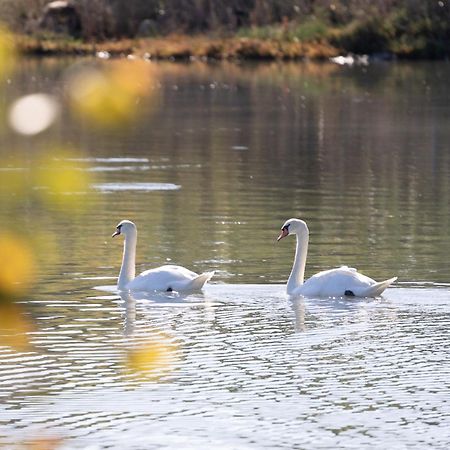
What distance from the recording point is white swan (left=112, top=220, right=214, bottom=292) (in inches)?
547

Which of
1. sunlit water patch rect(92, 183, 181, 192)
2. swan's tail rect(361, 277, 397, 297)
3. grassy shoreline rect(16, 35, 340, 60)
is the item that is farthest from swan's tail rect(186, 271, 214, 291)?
grassy shoreline rect(16, 35, 340, 60)

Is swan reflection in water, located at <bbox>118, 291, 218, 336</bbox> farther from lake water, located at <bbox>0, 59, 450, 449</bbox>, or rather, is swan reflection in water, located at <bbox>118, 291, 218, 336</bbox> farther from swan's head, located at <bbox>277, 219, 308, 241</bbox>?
swan's head, located at <bbox>277, 219, 308, 241</bbox>

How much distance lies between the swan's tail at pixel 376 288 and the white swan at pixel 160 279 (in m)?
1.38

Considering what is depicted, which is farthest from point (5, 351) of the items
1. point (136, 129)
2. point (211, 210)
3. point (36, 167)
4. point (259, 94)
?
point (259, 94)

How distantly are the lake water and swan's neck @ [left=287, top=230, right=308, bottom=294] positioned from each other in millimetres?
270

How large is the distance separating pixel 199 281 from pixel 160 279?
15.2 inches

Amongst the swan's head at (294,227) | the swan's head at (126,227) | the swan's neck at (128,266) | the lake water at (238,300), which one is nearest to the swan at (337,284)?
the lake water at (238,300)

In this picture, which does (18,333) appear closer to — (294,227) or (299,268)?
(299,268)

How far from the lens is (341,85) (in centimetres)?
4534

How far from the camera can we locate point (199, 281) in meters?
13.9

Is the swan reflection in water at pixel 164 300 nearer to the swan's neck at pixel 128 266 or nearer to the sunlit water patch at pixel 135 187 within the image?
the swan's neck at pixel 128 266

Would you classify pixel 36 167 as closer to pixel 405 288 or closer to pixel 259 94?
pixel 405 288

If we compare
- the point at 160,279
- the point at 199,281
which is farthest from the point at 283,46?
the point at 199,281

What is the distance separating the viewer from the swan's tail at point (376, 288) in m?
13.6
